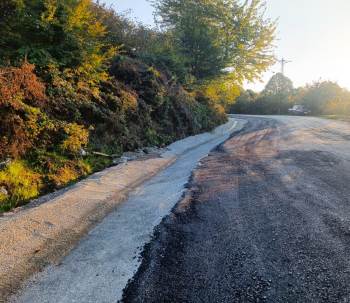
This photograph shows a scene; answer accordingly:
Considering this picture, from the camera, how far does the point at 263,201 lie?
5.62 m

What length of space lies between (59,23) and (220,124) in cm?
1519

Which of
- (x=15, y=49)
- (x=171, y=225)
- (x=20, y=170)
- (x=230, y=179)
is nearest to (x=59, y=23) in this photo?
(x=15, y=49)

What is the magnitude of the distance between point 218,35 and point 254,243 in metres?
22.2

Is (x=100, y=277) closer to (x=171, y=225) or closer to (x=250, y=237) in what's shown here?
(x=171, y=225)

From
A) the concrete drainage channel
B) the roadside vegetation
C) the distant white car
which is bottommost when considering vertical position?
the concrete drainage channel

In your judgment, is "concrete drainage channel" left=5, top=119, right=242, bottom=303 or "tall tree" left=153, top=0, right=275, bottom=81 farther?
"tall tree" left=153, top=0, right=275, bottom=81

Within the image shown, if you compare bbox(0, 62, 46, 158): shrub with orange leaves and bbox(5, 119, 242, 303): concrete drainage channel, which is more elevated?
bbox(0, 62, 46, 158): shrub with orange leaves

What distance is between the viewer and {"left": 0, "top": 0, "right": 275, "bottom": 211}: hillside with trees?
6918 millimetres

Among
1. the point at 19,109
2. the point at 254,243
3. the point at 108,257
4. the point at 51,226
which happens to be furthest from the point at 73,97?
the point at 254,243

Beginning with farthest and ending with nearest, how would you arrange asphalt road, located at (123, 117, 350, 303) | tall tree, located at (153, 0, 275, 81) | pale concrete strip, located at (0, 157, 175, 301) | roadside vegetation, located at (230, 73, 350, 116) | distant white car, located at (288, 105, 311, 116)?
1. distant white car, located at (288, 105, 311, 116)
2. roadside vegetation, located at (230, 73, 350, 116)
3. tall tree, located at (153, 0, 275, 81)
4. pale concrete strip, located at (0, 157, 175, 301)
5. asphalt road, located at (123, 117, 350, 303)

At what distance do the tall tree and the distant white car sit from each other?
18.9 meters

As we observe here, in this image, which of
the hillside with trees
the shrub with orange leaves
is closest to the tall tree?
the hillside with trees

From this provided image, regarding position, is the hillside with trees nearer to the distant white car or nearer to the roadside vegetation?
the distant white car

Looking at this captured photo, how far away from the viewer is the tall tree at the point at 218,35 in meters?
23.0
